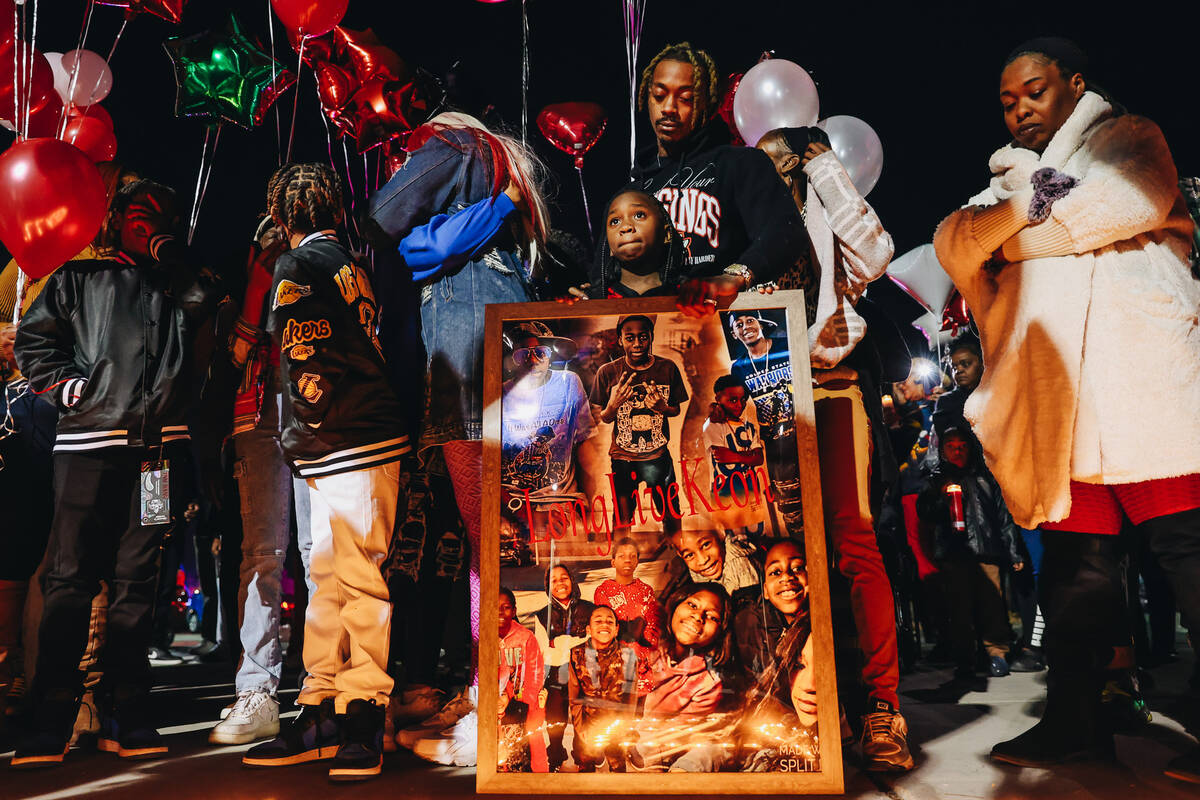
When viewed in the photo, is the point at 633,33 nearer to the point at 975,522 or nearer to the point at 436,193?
the point at 436,193

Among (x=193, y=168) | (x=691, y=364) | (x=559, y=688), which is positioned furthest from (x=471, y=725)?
(x=193, y=168)

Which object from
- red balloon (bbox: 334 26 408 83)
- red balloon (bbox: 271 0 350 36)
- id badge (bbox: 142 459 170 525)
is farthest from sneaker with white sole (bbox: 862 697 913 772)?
red balloon (bbox: 271 0 350 36)

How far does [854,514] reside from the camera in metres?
2.39

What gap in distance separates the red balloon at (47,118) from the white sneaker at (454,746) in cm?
355

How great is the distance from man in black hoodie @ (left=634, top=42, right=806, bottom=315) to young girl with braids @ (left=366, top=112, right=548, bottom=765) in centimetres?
46

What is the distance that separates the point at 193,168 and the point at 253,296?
14.1ft

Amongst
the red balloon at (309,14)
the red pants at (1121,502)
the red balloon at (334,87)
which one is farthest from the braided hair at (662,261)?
the red balloon at (309,14)

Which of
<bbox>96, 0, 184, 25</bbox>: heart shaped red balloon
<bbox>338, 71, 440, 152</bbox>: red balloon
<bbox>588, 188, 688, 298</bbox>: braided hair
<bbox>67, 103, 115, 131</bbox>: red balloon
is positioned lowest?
<bbox>588, 188, 688, 298</bbox>: braided hair

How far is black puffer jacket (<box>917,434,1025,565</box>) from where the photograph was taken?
4277 millimetres

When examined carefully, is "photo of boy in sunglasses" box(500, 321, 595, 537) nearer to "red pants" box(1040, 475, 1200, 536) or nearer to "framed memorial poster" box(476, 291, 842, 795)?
"framed memorial poster" box(476, 291, 842, 795)

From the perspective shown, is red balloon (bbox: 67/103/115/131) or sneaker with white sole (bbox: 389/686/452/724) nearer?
sneaker with white sole (bbox: 389/686/452/724)

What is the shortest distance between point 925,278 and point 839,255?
11.6 ft

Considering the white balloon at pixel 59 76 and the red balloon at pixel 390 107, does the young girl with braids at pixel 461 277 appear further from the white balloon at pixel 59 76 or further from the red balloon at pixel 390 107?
the white balloon at pixel 59 76

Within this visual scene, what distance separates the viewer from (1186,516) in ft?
6.60
